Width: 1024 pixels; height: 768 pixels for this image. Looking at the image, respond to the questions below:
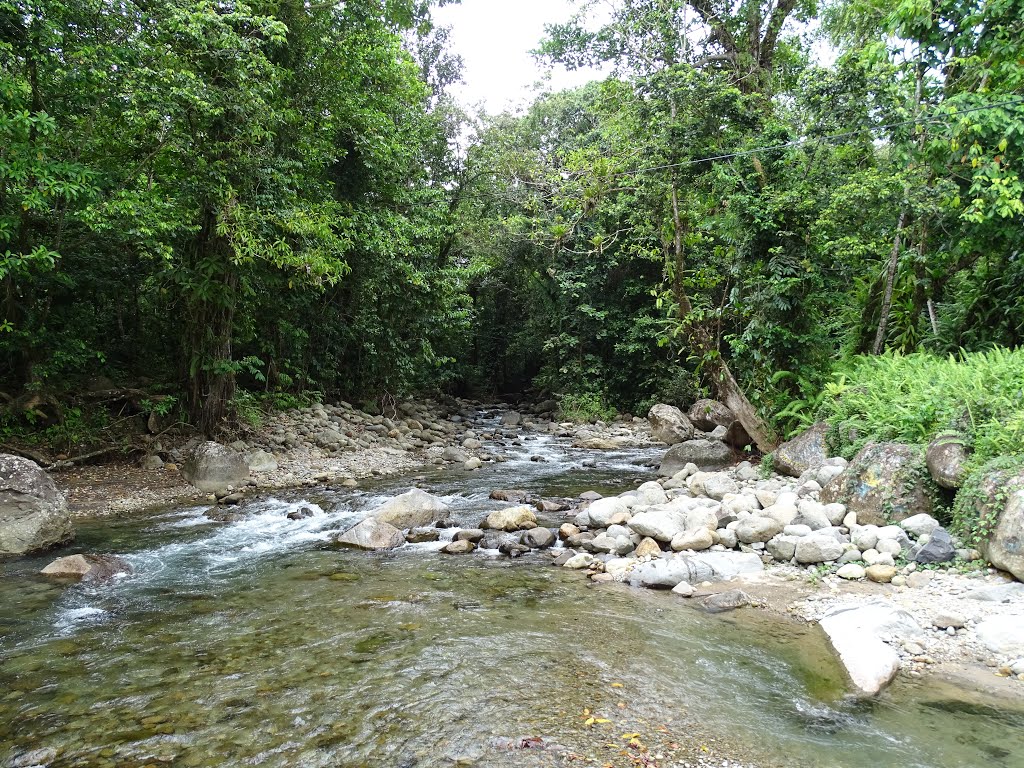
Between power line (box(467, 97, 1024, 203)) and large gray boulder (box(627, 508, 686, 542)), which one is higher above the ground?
power line (box(467, 97, 1024, 203))

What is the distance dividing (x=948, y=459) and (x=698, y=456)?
6.14 metres

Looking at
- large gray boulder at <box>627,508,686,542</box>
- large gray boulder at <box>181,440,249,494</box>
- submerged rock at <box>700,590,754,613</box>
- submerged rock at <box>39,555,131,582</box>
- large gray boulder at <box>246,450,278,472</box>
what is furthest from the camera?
large gray boulder at <box>246,450,278,472</box>

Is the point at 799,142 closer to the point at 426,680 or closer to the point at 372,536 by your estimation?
the point at 372,536

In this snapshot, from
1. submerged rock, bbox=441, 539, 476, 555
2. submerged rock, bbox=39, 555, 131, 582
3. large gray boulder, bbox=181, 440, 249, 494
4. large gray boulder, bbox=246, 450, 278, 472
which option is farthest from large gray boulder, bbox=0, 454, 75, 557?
submerged rock, bbox=441, 539, 476, 555

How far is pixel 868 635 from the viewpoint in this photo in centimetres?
443

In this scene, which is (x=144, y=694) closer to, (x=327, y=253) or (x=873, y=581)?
(x=873, y=581)

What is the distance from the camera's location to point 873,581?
18.2 ft

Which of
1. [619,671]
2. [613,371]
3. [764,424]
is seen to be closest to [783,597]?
[619,671]

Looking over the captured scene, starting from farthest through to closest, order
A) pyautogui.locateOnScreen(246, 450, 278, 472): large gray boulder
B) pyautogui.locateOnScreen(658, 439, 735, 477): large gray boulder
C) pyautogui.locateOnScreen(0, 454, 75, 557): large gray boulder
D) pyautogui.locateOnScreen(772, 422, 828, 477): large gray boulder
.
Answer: pyautogui.locateOnScreen(658, 439, 735, 477): large gray boulder < pyautogui.locateOnScreen(246, 450, 278, 472): large gray boulder < pyautogui.locateOnScreen(772, 422, 828, 477): large gray boulder < pyautogui.locateOnScreen(0, 454, 75, 557): large gray boulder

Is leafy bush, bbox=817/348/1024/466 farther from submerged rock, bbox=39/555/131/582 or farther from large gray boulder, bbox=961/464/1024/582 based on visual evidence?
submerged rock, bbox=39/555/131/582

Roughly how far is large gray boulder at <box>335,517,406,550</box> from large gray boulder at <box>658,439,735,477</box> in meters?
5.84

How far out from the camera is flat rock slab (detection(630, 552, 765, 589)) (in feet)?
19.9

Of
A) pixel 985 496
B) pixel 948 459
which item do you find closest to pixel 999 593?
pixel 985 496

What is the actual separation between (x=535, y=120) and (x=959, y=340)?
54.9ft
